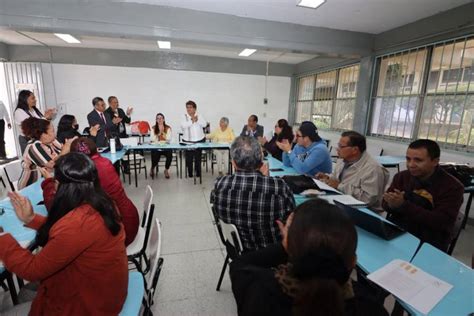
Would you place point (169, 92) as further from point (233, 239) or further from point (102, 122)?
point (233, 239)

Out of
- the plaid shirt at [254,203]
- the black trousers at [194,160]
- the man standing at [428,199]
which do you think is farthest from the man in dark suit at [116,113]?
the man standing at [428,199]

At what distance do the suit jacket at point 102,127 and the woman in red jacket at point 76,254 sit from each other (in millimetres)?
3333

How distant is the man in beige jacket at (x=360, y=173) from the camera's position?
78.7 inches

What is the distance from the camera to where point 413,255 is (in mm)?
1238

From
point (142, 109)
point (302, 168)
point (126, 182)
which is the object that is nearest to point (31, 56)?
point (142, 109)

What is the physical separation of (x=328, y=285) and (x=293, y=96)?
7.99 metres

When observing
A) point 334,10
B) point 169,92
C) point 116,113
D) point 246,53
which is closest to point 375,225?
point 334,10

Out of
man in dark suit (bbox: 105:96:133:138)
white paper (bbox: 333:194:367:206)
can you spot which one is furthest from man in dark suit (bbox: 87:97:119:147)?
white paper (bbox: 333:194:367:206)

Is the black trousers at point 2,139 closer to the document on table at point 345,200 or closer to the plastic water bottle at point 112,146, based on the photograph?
the plastic water bottle at point 112,146

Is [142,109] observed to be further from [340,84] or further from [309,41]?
[340,84]

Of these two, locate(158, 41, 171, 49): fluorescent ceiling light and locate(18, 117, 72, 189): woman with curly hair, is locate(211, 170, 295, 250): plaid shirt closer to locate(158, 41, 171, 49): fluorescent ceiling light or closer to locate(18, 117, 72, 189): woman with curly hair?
locate(18, 117, 72, 189): woman with curly hair

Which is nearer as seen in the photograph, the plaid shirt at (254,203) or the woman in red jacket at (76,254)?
the woman in red jacket at (76,254)

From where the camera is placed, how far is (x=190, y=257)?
2.43 m

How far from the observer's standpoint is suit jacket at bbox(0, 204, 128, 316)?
38.7 inches
